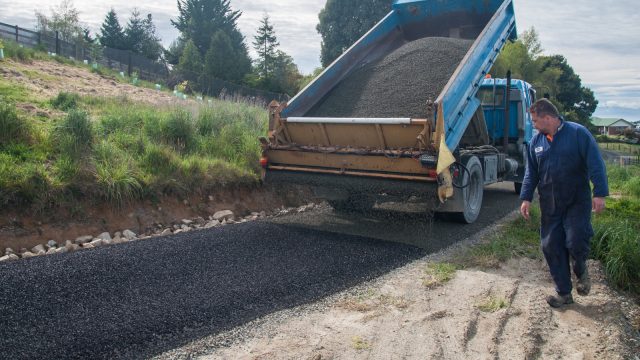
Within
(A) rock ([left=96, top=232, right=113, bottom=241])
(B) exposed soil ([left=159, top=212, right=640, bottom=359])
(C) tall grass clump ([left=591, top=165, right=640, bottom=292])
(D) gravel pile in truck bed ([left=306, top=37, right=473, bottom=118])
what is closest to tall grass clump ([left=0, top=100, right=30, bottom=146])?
(A) rock ([left=96, top=232, right=113, bottom=241])

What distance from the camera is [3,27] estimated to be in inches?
698

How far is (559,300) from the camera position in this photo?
12.0 ft

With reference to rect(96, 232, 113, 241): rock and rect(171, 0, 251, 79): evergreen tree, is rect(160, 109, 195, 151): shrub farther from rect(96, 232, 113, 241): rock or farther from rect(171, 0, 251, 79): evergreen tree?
rect(171, 0, 251, 79): evergreen tree

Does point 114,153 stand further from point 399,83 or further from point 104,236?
point 399,83

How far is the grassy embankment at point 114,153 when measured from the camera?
5.84 meters

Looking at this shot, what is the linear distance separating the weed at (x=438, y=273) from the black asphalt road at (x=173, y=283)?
365mm

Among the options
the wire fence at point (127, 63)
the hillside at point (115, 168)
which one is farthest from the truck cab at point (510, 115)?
the wire fence at point (127, 63)

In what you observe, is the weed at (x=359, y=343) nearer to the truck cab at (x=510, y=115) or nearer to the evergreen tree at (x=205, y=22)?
the truck cab at (x=510, y=115)

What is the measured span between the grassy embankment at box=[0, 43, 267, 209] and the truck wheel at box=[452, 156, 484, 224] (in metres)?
3.25

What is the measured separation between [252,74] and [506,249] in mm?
29742

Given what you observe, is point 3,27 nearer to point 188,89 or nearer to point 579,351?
point 188,89

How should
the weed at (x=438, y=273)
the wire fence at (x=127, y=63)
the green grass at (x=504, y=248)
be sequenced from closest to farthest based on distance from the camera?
the weed at (x=438, y=273) < the green grass at (x=504, y=248) < the wire fence at (x=127, y=63)

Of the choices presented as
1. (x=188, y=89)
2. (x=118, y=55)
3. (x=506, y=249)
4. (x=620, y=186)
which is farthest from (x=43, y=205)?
(x=118, y=55)

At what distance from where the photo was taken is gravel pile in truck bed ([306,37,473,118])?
610 cm
